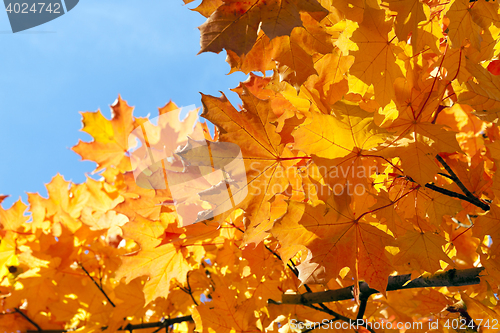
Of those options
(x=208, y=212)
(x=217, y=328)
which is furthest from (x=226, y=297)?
(x=208, y=212)

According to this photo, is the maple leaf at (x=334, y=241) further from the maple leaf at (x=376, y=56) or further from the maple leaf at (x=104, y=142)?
the maple leaf at (x=104, y=142)

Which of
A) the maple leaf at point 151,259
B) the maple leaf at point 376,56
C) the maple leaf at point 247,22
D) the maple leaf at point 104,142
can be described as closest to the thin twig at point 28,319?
the maple leaf at point 104,142

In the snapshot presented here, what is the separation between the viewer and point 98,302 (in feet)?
7.36

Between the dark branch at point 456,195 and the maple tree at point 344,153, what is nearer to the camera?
the maple tree at point 344,153

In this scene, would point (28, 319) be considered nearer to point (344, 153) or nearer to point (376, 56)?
point (344, 153)

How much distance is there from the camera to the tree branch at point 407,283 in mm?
1280

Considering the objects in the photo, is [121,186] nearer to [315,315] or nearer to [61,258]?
[61,258]

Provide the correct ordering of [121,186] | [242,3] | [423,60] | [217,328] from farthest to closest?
[121,186]
[217,328]
[423,60]
[242,3]

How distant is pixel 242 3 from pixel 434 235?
3.15ft

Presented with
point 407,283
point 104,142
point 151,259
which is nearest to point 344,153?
point 407,283

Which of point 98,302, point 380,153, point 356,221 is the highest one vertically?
point 380,153

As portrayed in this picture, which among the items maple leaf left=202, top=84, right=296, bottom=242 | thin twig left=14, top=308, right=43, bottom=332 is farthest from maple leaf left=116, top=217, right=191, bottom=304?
thin twig left=14, top=308, right=43, bottom=332

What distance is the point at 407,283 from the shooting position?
54.9 inches

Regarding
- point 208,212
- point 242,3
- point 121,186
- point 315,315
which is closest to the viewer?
point 242,3
